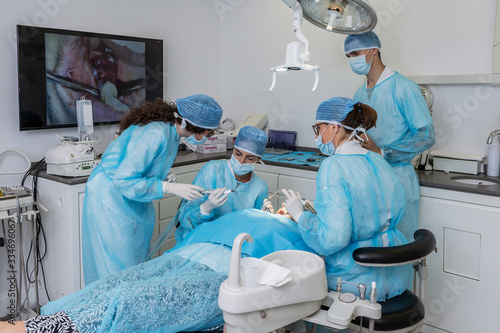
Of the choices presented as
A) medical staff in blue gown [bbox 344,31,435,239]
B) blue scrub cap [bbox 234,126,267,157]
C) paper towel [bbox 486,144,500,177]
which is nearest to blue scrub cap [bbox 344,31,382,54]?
medical staff in blue gown [bbox 344,31,435,239]

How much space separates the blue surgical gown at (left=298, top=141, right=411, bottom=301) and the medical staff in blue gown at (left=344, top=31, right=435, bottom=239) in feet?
2.18

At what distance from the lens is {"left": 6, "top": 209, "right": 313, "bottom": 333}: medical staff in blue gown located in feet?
4.51

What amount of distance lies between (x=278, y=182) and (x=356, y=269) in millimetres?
1573

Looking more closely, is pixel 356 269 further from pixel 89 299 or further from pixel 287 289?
pixel 89 299

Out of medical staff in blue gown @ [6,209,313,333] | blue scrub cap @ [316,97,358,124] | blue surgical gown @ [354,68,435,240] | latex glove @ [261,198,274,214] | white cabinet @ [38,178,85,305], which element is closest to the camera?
medical staff in blue gown @ [6,209,313,333]

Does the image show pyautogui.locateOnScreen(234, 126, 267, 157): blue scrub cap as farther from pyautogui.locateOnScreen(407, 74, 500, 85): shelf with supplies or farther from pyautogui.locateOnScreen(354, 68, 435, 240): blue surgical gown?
Answer: pyautogui.locateOnScreen(407, 74, 500, 85): shelf with supplies

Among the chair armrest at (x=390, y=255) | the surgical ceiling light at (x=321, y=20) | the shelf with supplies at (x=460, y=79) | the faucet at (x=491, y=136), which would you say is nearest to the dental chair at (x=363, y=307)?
the chair armrest at (x=390, y=255)

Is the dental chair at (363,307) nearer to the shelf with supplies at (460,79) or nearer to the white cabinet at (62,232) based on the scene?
the shelf with supplies at (460,79)

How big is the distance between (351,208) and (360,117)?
38cm

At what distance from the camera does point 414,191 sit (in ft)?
7.96

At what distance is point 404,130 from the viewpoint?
2.41m

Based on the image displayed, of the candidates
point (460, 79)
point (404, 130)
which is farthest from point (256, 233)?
point (460, 79)

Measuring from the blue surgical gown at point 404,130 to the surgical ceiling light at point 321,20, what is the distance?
54cm

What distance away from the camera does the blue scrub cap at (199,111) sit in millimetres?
2092
